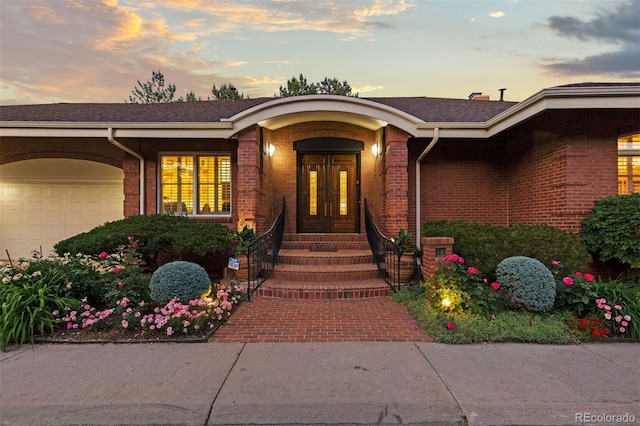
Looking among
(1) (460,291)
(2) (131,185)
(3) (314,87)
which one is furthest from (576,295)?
(3) (314,87)

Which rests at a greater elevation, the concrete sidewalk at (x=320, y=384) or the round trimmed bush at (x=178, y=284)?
the round trimmed bush at (x=178, y=284)

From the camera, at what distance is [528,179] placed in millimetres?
7316

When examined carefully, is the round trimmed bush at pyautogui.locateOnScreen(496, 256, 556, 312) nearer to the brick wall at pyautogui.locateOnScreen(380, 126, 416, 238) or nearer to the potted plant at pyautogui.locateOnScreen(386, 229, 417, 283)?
the potted plant at pyautogui.locateOnScreen(386, 229, 417, 283)

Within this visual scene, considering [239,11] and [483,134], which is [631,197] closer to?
[483,134]

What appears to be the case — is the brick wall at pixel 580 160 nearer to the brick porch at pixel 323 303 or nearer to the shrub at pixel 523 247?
the shrub at pixel 523 247

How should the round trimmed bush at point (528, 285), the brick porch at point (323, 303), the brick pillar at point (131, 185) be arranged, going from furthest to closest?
the brick pillar at point (131, 185) → the round trimmed bush at point (528, 285) → the brick porch at point (323, 303)

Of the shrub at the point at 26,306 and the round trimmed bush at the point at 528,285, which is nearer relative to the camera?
the shrub at the point at 26,306

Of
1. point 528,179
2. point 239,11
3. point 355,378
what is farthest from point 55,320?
point 528,179

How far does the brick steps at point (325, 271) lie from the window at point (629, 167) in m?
5.59

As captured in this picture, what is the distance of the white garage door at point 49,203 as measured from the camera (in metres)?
9.11

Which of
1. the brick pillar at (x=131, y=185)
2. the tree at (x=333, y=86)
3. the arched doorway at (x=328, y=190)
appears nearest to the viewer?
the brick pillar at (x=131, y=185)

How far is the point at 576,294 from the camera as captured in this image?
4.53 meters

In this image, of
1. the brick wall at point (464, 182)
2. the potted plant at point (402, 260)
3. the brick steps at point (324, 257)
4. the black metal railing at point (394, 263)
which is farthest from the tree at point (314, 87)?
the potted plant at point (402, 260)
